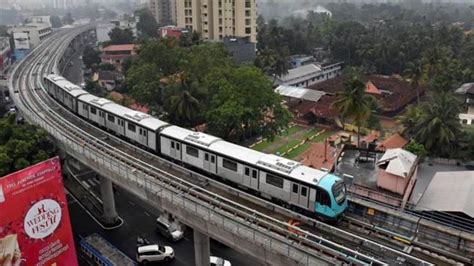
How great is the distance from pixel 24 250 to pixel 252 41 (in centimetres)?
8044

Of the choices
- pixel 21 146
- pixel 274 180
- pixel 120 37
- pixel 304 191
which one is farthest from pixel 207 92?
pixel 120 37

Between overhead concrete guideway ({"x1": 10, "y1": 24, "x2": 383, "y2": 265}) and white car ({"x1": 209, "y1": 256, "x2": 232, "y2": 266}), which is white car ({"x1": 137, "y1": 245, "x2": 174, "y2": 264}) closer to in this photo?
white car ({"x1": 209, "y1": 256, "x2": 232, "y2": 266})

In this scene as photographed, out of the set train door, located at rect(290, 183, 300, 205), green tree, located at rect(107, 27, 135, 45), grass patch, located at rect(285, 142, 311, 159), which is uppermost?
green tree, located at rect(107, 27, 135, 45)

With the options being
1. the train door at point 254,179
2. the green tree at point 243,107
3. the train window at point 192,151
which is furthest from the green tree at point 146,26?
the train door at point 254,179

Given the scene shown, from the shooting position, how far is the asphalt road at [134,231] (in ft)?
114

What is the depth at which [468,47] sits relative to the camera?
3691 inches

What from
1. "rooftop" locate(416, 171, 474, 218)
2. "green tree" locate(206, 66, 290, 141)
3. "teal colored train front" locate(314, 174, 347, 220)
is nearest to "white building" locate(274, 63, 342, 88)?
"green tree" locate(206, 66, 290, 141)

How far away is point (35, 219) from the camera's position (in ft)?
79.1

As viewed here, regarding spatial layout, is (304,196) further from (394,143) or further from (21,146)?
(394,143)

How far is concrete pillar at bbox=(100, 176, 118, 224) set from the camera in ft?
129

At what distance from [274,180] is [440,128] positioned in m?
25.3

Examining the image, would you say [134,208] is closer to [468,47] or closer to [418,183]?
[418,183]

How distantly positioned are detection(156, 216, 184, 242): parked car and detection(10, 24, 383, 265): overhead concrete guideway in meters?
6.84

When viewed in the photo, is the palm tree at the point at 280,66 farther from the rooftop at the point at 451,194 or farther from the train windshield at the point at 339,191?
the train windshield at the point at 339,191
